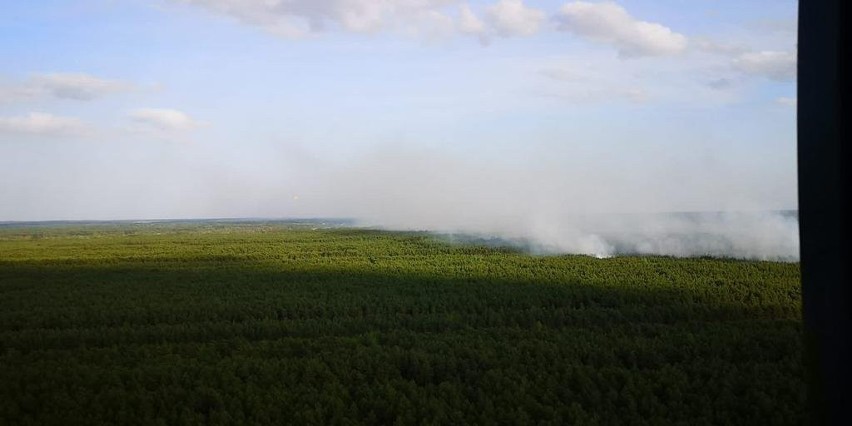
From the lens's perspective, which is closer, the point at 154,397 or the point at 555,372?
the point at 154,397

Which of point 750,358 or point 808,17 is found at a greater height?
point 808,17

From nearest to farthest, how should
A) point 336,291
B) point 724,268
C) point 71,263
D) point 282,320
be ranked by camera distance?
point 282,320 → point 336,291 → point 724,268 → point 71,263

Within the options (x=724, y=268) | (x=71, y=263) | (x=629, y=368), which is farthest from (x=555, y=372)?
(x=71, y=263)

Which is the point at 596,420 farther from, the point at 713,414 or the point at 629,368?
the point at 629,368

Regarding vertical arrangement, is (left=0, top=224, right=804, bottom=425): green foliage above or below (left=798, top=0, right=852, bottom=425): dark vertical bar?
below

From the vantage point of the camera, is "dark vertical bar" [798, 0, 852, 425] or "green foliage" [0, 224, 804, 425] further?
"green foliage" [0, 224, 804, 425]

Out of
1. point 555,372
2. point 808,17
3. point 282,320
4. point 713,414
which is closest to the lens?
point 808,17
